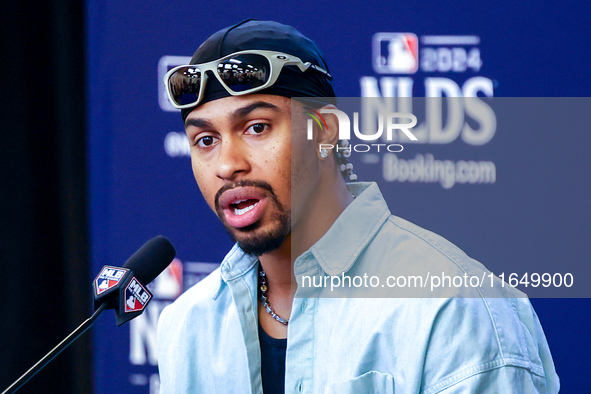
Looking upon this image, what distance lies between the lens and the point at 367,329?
1.11 meters

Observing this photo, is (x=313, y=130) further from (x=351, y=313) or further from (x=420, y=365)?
(x=420, y=365)

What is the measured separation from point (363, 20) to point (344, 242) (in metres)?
0.91

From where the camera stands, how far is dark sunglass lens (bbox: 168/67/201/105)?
1.22 metres

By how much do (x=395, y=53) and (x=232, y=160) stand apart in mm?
863

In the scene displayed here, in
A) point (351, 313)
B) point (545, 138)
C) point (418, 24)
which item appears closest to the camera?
point (351, 313)

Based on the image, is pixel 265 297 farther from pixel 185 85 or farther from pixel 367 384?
pixel 185 85

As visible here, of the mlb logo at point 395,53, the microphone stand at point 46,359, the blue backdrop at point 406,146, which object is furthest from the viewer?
the mlb logo at point 395,53

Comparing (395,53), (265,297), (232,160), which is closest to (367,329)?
(265,297)

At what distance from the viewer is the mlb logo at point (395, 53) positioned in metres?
1.78

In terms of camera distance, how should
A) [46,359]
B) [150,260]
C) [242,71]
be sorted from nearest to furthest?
[46,359]
[150,260]
[242,71]

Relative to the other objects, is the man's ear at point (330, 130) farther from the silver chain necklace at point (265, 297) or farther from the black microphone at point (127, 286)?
the black microphone at point (127, 286)

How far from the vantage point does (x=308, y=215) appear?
4.17ft

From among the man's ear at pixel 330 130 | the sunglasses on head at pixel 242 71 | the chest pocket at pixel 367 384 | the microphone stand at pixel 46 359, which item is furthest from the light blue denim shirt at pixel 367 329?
the microphone stand at pixel 46 359

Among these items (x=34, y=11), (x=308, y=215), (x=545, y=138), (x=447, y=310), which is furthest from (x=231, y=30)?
(x=34, y=11)
